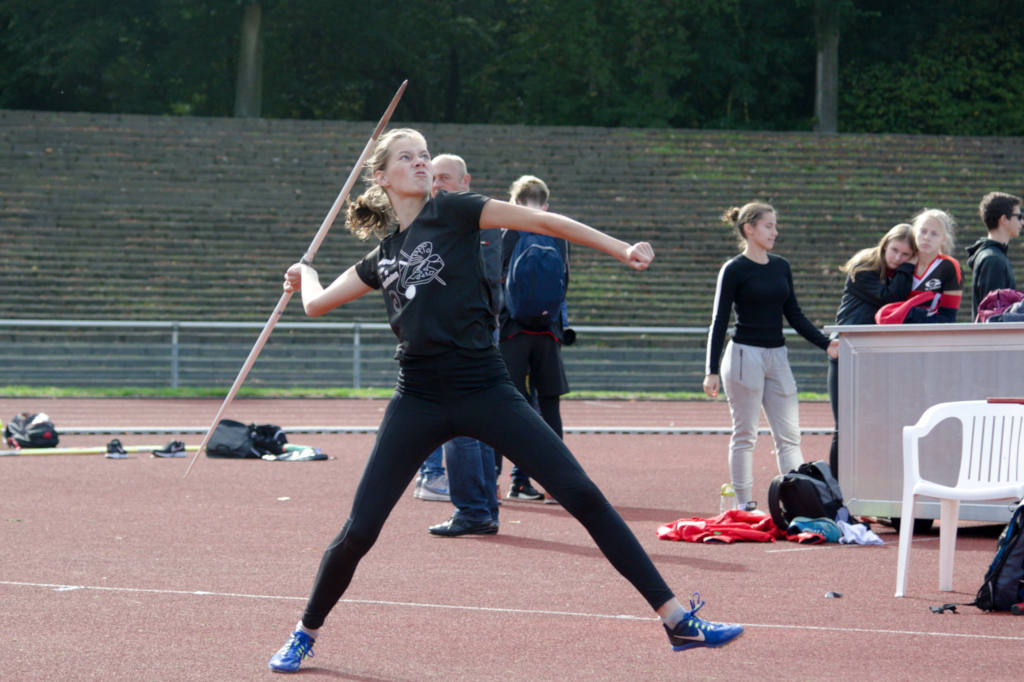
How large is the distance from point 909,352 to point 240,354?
14381mm

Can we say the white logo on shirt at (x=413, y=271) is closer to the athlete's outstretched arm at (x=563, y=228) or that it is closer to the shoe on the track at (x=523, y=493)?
the athlete's outstretched arm at (x=563, y=228)

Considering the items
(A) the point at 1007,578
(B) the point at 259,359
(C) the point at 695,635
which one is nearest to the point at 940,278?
(A) the point at 1007,578

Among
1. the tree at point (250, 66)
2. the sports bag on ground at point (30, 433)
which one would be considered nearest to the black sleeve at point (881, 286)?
the sports bag on ground at point (30, 433)

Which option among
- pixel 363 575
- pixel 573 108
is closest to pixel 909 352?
pixel 363 575

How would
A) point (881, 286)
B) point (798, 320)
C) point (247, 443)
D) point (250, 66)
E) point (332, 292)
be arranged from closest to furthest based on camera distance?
point (332, 292), point (798, 320), point (881, 286), point (247, 443), point (250, 66)

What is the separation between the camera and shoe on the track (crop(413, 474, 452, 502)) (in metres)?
9.65

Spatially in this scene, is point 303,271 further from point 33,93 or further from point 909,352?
point 33,93

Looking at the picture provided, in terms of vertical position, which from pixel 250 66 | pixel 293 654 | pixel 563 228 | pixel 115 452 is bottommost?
pixel 115 452

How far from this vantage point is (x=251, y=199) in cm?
2909

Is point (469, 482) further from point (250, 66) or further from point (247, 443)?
point (250, 66)

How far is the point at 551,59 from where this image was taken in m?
45.1

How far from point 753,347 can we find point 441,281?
4.28 meters

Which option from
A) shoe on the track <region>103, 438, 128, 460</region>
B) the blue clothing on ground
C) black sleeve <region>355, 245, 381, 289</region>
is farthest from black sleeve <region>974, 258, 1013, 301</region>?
shoe on the track <region>103, 438, 128, 460</region>

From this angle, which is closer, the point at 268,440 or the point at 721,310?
the point at 721,310
